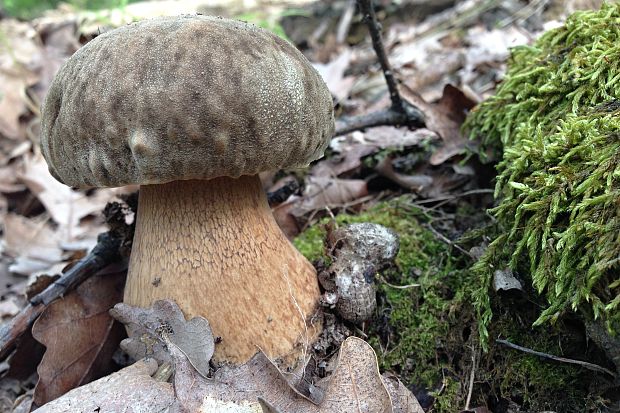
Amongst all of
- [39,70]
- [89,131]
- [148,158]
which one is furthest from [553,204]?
[39,70]

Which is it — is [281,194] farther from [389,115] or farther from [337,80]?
[337,80]

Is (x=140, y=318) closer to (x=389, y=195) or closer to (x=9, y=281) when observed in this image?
(x=389, y=195)

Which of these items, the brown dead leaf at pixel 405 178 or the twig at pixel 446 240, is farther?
the brown dead leaf at pixel 405 178

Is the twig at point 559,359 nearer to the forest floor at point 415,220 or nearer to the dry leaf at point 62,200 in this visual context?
the forest floor at point 415,220

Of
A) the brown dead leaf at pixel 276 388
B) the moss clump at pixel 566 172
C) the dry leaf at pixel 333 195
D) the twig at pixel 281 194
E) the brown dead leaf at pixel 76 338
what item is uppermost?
the moss clump at pixel 566 172

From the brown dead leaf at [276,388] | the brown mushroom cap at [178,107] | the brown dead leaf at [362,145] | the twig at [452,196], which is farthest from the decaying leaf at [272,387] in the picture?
the brown dead leaf at [362,145]

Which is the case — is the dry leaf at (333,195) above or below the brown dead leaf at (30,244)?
above
